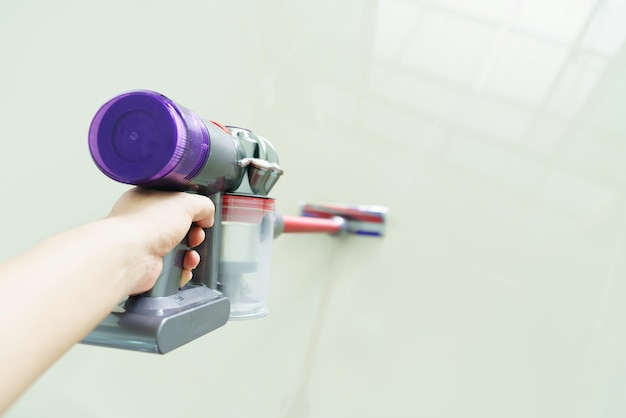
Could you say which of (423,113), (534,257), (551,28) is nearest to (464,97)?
(423,113)

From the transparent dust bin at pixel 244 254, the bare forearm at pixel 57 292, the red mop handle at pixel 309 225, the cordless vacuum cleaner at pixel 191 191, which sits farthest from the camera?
the red mop handle at pixel 309 225

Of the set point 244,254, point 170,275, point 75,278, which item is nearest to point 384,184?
point 244,254

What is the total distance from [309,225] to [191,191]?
30 cm

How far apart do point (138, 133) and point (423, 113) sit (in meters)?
0.56

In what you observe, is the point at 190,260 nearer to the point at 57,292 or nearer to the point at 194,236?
the point at 194,236

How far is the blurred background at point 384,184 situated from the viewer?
0.68 m

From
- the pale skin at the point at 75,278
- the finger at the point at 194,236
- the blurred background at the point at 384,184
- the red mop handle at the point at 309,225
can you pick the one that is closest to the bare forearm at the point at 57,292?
the pale skin at the point at 75,278

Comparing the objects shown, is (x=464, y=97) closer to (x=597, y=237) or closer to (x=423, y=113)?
(x=423, y=113)

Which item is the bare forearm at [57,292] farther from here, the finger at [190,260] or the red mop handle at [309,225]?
the red mop handle at [309,225]

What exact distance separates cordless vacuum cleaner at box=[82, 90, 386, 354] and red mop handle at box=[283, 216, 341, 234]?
0.13m

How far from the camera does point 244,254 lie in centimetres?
48

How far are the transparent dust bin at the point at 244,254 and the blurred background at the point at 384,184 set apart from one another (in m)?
0.34

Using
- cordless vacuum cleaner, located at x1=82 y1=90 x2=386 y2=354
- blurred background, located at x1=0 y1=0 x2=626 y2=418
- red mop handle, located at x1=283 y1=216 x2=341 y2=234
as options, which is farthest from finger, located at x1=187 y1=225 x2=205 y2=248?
blurred background, located at x1=0 y1=0 x2=626 y2=418

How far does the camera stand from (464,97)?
2.47 ft
